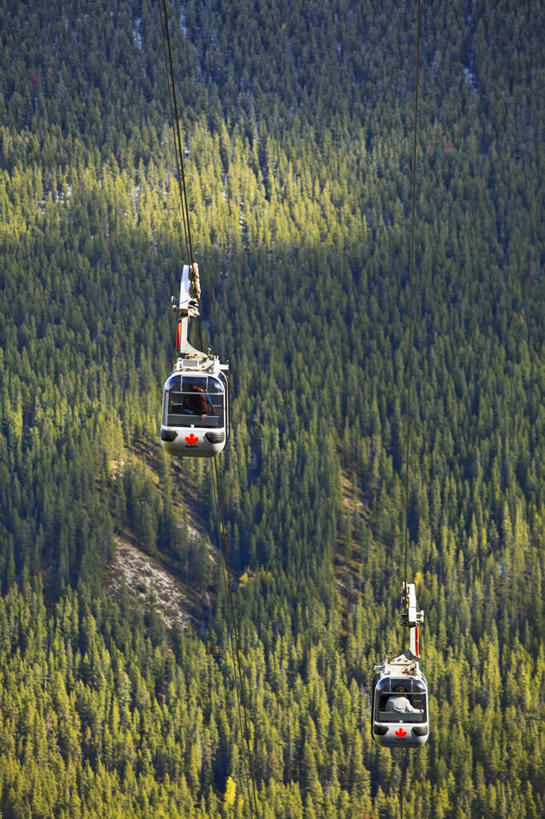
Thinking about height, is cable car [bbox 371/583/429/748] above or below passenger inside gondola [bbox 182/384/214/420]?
below

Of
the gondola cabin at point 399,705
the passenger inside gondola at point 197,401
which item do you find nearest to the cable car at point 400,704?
the gondola cabin at point 399,705

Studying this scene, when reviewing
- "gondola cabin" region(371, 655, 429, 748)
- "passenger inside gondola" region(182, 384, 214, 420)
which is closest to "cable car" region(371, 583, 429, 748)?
"gondola cabin" region(371, 655, 429, 748)

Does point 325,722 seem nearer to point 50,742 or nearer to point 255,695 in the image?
point 255,695

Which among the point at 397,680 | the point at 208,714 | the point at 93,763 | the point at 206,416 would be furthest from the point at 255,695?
the point at 206,416

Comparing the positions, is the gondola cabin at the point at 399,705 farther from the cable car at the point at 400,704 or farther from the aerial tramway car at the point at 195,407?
the aerial tramway car at the point at 195,407

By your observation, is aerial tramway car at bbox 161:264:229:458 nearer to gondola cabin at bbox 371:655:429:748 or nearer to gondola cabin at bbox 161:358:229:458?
gondola cabin at bbox 161:358:229:458

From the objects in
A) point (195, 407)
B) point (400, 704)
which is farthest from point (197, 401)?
point (400, 704)

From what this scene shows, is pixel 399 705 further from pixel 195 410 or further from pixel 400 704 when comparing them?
pixel 195 410
